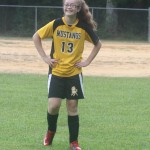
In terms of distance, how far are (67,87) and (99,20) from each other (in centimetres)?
2970

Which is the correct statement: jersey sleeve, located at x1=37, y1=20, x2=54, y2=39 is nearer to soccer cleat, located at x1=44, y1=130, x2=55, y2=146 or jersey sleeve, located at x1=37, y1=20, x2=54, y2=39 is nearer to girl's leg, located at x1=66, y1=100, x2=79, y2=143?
girl's leg, located at x1=66, y1=100, x2=79, y2=143

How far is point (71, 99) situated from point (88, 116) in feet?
9.14

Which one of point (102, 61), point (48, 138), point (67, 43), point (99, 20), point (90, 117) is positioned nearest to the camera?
point (67, 43)

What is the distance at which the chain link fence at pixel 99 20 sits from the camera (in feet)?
121

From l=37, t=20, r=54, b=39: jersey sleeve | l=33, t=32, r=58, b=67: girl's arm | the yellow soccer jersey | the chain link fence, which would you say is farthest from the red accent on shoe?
the chain link fence

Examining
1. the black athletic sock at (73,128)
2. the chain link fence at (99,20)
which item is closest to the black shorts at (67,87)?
the black athletic sock at (73,128)

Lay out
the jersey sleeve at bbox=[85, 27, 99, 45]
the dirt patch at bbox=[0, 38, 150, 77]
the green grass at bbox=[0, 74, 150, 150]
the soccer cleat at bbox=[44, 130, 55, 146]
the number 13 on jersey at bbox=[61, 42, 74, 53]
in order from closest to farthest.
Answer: the number 13 on jersey at bbox=[61, 42, 74, 53] → the jersey sleeve at bbox=[85, 27, 99, 45] → the soccer cleat at bbox=[44, 130, 55, 146] → the green grass at bbox=[0, 74, 150, 150] → the dirt patch at bbox=[0, 38, 150, 77]

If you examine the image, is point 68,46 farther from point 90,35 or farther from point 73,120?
point 73,120

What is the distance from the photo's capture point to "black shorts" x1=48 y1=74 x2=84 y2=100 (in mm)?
7539

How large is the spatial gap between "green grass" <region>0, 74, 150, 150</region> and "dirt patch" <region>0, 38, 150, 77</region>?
4.08 meters

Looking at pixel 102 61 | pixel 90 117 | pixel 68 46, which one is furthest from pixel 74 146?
pixel 102 61

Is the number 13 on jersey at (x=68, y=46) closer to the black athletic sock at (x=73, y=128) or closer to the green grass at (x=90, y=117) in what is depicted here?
the black athletic sock at (x=73, y=128)

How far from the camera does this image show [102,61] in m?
23.5

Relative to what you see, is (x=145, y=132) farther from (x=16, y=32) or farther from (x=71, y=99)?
(x=16, y=32)
